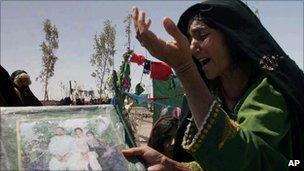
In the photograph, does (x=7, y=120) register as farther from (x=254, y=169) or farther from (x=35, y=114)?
(x=254, y=169)

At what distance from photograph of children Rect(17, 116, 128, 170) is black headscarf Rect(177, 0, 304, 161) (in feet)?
2.42

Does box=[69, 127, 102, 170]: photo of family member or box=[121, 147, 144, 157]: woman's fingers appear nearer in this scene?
box=[69, 127, 102, 170]: photo of family member

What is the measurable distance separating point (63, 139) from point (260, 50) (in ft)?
3.45

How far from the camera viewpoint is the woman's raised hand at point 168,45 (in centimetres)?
178

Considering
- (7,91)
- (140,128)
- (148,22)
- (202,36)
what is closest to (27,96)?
(7,91)

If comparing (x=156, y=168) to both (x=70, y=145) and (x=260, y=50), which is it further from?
(x=260, y=50)

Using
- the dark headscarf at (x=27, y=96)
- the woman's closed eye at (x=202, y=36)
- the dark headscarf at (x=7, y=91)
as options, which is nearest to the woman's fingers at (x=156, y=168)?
the woman's closed eye at (x=202, y=36)

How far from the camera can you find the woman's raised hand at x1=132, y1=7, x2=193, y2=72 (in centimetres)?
178

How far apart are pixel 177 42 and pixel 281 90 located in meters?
0.68

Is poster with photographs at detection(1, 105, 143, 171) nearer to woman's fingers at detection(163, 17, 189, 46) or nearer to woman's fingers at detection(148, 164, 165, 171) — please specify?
woman's fingers at detection(148, 164, 165, 171)

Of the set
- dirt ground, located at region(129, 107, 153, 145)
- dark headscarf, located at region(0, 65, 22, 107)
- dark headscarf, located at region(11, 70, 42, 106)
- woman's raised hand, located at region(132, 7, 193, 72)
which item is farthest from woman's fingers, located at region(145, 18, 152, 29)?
dark headscarf, located at region(11, 70, 42, 106)

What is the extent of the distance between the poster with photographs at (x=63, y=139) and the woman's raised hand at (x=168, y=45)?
42 centimetres

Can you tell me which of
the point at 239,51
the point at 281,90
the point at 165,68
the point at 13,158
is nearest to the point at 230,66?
the point at 239,51

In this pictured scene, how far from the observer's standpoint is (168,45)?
5.87ft
